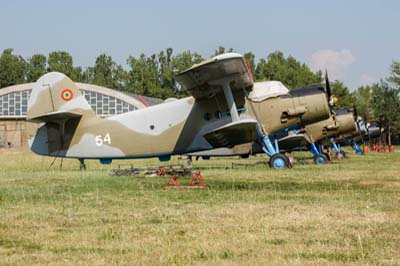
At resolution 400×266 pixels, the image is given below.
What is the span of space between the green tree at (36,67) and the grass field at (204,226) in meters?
97.1

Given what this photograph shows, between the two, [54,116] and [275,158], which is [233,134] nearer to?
[275,158]

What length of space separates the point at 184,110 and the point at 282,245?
46.0 ft

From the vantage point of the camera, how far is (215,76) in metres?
17.6

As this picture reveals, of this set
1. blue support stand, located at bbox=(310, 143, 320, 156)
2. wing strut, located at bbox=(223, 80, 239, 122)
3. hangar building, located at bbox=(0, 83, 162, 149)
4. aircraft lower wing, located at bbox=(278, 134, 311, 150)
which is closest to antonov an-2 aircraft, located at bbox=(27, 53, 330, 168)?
wing strut, located at bbox=(223, 80, 239, 122)

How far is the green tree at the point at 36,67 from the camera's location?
4136 inches

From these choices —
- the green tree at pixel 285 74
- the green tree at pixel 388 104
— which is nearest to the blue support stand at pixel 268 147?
the green tree at pixel 388 104

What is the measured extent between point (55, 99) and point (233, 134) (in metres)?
6.02

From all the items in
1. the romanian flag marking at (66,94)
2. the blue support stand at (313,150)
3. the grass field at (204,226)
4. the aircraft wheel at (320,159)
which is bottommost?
the grass field at (204,226)

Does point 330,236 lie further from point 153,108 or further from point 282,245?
point 153,108

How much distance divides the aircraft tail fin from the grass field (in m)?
7.88

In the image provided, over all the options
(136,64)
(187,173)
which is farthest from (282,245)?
(136,64)

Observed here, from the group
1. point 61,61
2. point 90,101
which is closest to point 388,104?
Answer: point 90,101

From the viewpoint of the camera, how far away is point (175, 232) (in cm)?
651

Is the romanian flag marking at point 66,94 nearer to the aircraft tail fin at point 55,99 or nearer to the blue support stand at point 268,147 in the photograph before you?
the aircraft tail fin at point 55,99
